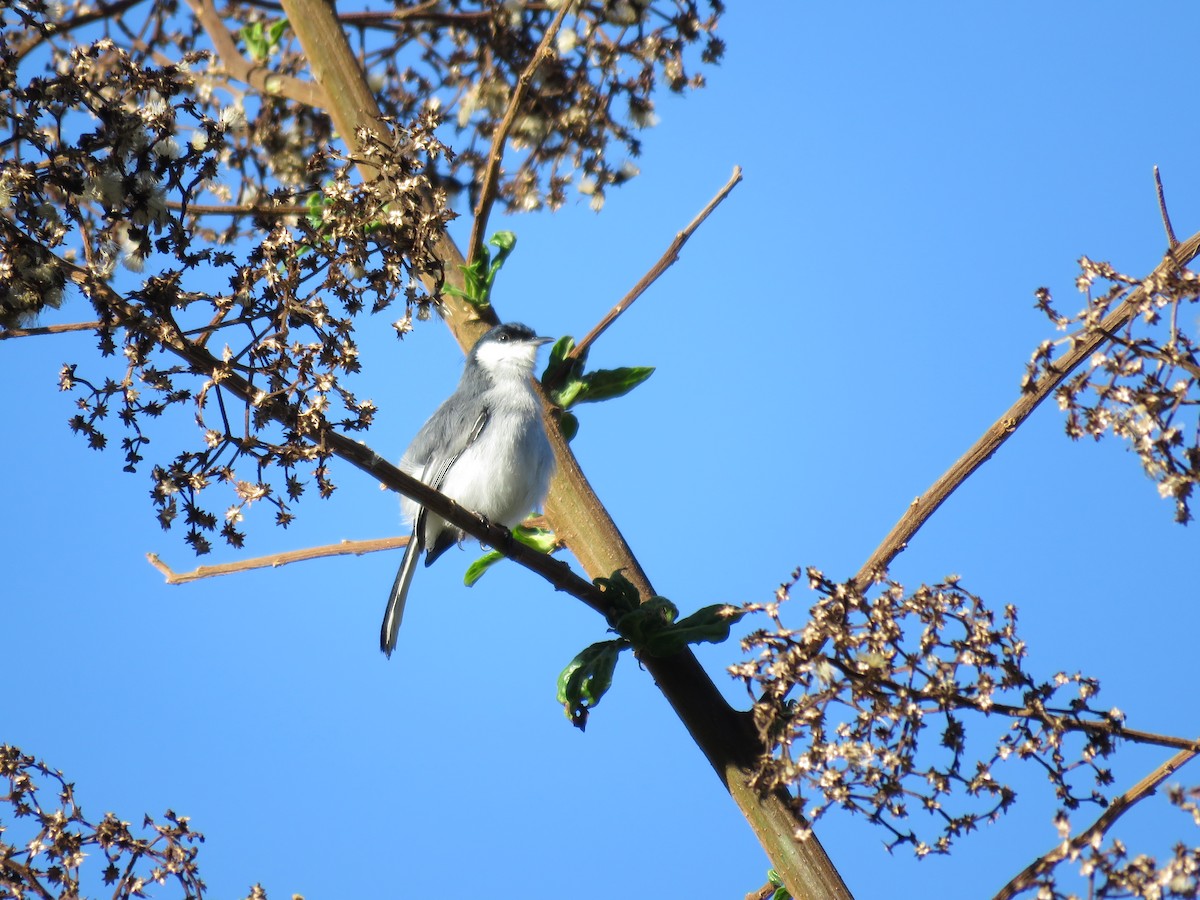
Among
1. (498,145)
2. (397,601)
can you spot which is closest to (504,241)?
(498,145)

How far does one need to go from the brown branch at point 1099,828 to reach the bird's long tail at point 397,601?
3528 mm

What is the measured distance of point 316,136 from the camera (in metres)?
6.08

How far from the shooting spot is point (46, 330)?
9.12 ft

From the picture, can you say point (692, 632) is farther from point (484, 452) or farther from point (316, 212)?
point (484, 452)

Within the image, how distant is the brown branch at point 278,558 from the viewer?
4480 mm

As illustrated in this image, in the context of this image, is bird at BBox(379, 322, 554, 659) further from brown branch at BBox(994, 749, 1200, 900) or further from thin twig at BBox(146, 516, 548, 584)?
brown branch at BBox(994, 749, 1200, 900)

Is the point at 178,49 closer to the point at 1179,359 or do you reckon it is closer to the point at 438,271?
the point at 438,271

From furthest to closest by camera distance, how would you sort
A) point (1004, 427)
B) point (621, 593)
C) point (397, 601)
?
point (397, 601) < point (621, 593) < point (1004, 427)

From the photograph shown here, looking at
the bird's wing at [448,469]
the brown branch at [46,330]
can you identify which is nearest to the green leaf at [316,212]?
the brown branch at [46,330]

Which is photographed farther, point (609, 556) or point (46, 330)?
point (609, 556)

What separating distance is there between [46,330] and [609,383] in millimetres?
2338

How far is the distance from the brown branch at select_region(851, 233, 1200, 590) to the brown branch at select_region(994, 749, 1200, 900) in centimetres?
72

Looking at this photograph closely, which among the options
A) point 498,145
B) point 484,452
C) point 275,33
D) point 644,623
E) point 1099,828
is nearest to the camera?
point 1099,828

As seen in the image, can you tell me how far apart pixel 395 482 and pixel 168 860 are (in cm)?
126
